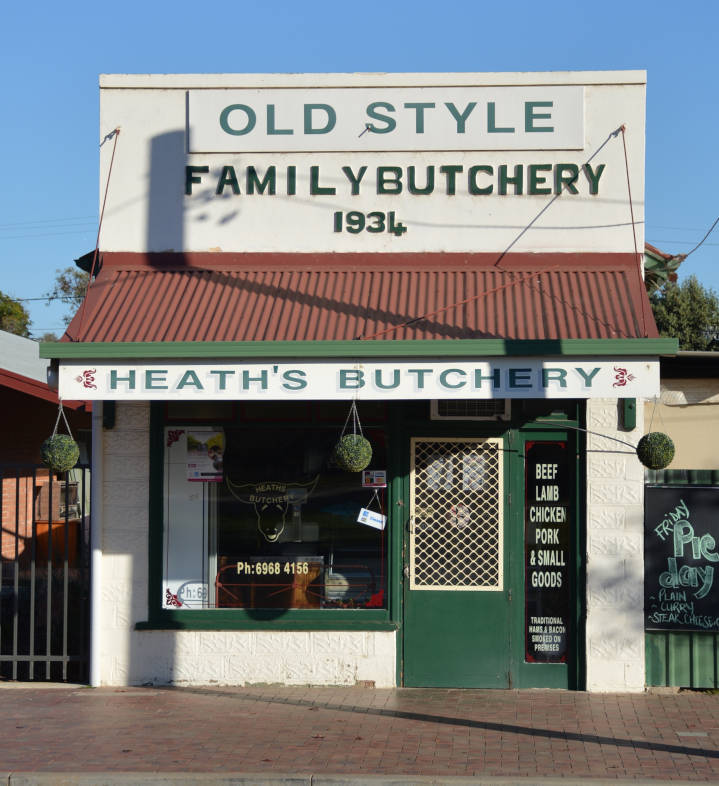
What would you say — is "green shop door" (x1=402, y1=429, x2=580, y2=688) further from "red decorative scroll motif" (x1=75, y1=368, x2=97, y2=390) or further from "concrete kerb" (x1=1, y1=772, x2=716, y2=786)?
"red decorative scroll motif" (x1=75, y1=368, x2=97, y2=390)

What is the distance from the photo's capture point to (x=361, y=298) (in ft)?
31.6

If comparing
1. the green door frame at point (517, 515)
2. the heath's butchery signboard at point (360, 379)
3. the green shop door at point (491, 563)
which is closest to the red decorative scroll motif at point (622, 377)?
the heath's butchery signboard at point (360, 379)

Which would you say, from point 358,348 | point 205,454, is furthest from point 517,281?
point 205,454

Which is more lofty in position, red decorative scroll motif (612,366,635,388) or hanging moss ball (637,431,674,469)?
red decorative scroll motif (612,366,635,388)

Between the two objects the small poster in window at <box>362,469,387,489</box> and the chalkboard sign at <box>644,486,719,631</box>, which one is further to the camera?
the small poster in window at <box>362,469,387,489</box>

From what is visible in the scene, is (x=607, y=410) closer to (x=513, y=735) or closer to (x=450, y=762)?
(x=513, y=735)

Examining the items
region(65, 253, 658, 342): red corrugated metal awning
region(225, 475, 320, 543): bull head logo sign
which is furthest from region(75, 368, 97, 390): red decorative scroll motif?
region(225, 475, 320, 543): bull head logo sign

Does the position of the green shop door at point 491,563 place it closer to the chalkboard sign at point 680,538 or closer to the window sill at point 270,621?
the window sill at point 270,621

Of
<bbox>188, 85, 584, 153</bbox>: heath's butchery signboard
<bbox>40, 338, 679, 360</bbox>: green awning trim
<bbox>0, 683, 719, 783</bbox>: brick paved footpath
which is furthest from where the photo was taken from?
<bbox>188, 85, 584, 153</bbox>: heath's butchery signboard

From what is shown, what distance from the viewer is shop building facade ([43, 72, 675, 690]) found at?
9500mm

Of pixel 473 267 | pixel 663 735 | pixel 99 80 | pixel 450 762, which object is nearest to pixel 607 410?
pixel 473 267

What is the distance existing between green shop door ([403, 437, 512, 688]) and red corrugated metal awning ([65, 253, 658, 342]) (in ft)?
4.32

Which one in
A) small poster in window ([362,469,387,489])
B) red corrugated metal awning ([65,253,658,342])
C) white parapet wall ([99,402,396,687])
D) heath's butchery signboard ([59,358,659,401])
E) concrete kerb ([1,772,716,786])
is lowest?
concrete kerb ([1,772,716,786])

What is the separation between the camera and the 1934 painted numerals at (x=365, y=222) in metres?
10.2
